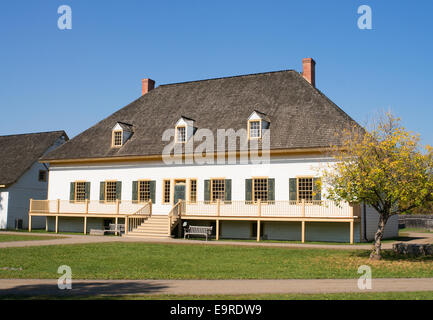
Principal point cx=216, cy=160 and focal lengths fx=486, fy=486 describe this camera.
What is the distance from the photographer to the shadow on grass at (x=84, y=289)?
9.55 meters

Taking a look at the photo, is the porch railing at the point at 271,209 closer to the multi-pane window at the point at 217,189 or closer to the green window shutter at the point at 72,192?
the multi-pane window at the point at 217,189

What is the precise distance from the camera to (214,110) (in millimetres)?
31703

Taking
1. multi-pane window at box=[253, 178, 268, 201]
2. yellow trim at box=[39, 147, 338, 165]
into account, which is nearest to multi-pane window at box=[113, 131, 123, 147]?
yellow trim at box=[39, 147, 338, 165]

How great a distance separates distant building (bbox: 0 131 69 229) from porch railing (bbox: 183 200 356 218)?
15.4 metres

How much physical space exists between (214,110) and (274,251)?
14.2m

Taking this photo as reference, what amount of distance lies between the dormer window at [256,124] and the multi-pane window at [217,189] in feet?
10.5

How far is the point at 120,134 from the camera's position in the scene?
1297 inches

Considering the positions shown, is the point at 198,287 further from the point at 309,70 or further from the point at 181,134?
the point at 309,70

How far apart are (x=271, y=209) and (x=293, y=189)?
165cm

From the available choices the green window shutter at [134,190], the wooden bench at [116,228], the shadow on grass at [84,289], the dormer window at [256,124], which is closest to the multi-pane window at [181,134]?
the green window shutter at [134,190]

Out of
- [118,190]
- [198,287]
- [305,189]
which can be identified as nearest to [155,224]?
[118,190]

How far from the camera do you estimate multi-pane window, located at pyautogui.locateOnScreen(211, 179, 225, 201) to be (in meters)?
28.7

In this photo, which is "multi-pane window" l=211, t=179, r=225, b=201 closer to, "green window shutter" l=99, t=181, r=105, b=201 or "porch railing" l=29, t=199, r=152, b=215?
"porch railing" l=29, t=199, r=152, b=215

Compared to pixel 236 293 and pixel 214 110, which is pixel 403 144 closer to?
pixel 236 293
